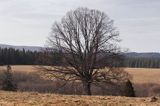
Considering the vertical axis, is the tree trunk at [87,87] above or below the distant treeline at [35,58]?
below

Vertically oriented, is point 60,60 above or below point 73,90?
above

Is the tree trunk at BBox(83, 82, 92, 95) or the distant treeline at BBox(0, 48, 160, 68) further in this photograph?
the distant treeline at BBox(0, 48, 160, 68)

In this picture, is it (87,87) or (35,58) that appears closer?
(87,87)

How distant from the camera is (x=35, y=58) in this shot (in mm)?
46062

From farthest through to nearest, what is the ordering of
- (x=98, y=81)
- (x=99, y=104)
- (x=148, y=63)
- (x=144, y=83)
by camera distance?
1. (x=148, y=63)
2. (x=144, y=83)
3. (x=98, y=81)
4. (x=99, y=104)

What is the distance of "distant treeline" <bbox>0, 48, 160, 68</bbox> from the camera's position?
41312 millimetres

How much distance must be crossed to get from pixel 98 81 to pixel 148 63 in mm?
138654

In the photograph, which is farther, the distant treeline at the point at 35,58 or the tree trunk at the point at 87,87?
the distant treeline at the point at 35,58

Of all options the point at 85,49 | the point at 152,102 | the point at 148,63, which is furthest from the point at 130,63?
the point at 152,102

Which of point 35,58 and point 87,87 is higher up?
point 35,58

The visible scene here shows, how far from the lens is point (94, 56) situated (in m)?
40.8

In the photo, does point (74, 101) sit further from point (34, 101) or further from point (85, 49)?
point (85, 49)

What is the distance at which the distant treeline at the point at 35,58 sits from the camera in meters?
41.3

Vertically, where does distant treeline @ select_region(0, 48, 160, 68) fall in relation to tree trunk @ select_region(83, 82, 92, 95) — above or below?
above
